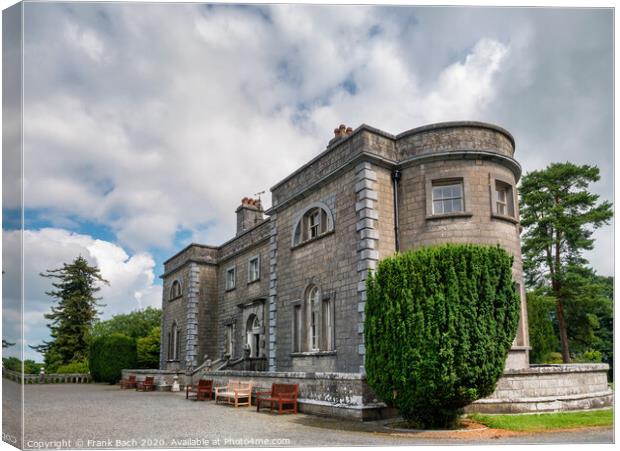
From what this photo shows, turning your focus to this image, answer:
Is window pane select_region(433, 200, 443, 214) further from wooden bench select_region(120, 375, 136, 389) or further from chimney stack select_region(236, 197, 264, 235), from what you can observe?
wooden bench select_region(120, 375, 136, 389)

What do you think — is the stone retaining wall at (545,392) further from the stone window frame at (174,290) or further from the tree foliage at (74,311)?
the tree foliage at (74,311)

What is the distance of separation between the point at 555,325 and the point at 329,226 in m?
13.0

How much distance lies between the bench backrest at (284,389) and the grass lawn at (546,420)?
159 inches

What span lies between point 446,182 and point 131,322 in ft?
157

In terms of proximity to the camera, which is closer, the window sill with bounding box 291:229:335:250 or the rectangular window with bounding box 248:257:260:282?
the window sill with bounding box 291:229:335:250

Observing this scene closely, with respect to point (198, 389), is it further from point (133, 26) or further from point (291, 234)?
point (133, 26)

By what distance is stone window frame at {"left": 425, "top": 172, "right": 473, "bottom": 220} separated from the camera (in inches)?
526

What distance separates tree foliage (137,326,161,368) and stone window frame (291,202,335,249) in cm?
1917

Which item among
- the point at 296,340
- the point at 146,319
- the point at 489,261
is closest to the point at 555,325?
the point at 296,340

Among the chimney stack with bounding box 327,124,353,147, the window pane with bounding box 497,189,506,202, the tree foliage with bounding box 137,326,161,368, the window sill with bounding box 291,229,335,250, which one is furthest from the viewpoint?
the tree foliage with bounding box 137,326,161,368

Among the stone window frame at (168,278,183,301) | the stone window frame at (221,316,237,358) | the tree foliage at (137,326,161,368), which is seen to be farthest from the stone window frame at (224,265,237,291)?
the tree foliage at (137,326,161,368)

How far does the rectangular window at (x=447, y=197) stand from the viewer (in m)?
13.7

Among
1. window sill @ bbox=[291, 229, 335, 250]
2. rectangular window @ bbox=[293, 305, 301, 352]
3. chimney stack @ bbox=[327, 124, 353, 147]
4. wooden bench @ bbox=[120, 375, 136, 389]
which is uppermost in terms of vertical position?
chimney stack @ bbox=[327, 124, 353, 147]

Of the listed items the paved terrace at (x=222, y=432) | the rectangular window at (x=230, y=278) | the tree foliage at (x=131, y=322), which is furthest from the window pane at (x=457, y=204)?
the tree foliage at (x=131, y=322)
